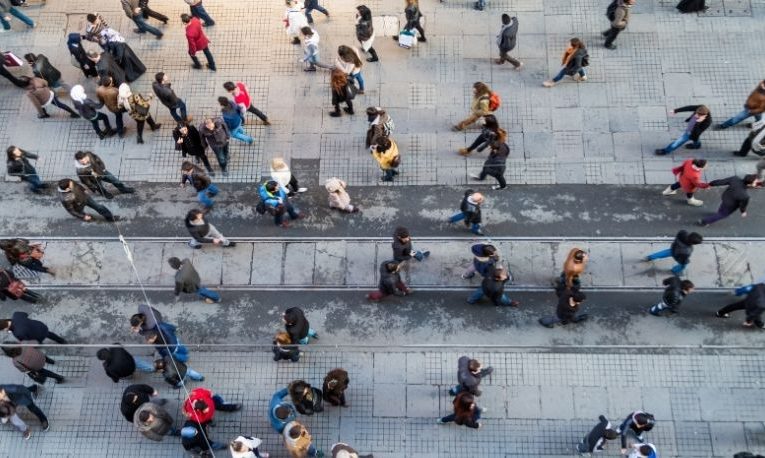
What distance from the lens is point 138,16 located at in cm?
1536

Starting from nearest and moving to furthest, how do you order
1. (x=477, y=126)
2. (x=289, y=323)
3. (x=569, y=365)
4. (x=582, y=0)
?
(x=289, y=323)
(x=569, y=365)
(x=477, y=126)
(x=582, y=0)

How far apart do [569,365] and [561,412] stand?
83cm

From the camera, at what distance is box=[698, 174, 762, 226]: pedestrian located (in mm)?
12055

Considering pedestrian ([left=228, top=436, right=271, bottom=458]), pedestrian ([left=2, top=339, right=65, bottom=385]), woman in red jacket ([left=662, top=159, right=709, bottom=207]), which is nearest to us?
pedestrian ([left=228, top=436, right=271, bottom=458])

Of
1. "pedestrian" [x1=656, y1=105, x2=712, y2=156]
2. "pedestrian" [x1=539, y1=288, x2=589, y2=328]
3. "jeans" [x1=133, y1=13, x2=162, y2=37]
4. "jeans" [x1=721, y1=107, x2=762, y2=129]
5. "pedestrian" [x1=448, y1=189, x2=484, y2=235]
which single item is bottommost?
"pedestrian" [x1=539, y1=288, x2=589, y2=328]

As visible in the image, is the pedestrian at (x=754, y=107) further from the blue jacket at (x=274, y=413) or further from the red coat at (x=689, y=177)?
the blue jacket at (x=274, y=413)

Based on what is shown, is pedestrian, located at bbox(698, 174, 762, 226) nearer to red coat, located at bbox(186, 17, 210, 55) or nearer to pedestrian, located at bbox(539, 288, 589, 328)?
pedestrian, located at bbox(539, 288, 589, 328)

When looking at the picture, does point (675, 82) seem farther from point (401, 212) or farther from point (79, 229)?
point (79, 229)

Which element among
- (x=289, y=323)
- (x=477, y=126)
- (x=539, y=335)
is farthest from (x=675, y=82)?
(x=289, y=323)

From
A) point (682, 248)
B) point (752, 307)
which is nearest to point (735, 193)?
point (682, 248)

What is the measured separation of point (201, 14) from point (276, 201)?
17.8ft

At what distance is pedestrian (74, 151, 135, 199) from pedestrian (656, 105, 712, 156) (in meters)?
10.7

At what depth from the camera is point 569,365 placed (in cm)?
1204

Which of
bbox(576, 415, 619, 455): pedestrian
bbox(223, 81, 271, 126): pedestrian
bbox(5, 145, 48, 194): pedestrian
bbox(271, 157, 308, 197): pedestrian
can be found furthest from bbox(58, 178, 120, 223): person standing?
bbox(576, 415, 619, 455): pedestrian
